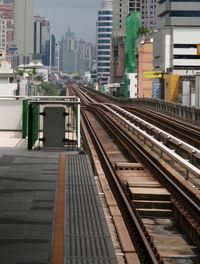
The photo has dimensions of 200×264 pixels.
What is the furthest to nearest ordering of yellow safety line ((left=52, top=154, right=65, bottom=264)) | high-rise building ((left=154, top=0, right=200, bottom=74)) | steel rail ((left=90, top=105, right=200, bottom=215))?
high-rise building ((left=154, top=0, right=200, bottom=74)) → steel rail ((left=90, top=105, right=200, bottom=215)) → yellow safety line ((left=52, top=154, right=65, bottom=264))

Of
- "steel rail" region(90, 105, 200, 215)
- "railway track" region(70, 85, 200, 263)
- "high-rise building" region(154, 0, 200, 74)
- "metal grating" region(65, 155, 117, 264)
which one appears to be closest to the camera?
"metal grating" region(65, 155, 117, 264)

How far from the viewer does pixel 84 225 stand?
932 cm

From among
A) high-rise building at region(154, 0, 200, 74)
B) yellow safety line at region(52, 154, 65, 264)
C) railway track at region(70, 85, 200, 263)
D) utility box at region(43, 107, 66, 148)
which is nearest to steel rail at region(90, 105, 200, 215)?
railway track at region(70, 85, 200, 263)

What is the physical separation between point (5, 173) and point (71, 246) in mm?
6753

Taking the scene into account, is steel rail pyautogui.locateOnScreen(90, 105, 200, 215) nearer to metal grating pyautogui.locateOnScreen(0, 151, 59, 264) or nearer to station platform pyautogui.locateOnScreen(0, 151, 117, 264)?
station platform pyautogui.locateOnScreen(0, 151, 117, 264)

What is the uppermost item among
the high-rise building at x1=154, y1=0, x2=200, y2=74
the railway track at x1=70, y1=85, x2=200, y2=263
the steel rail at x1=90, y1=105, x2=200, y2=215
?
the high-rise building at x1=154, y1=0, x2=200, y2=74

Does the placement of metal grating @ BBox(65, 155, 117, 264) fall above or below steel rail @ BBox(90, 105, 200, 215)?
above

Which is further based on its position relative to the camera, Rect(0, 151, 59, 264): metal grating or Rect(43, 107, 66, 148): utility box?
Rect(43, 107, 66, 148): utility box

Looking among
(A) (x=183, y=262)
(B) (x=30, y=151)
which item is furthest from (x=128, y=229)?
(B) (x=30, y=151)

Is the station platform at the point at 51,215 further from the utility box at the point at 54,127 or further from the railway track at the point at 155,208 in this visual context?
the utility box at the point at 54,127

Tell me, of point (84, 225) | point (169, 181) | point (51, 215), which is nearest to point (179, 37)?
point (169, 181)

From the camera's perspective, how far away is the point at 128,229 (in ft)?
35.6

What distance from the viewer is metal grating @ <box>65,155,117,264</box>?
746 cm

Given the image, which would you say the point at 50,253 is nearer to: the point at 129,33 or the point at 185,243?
the point at 185,243
